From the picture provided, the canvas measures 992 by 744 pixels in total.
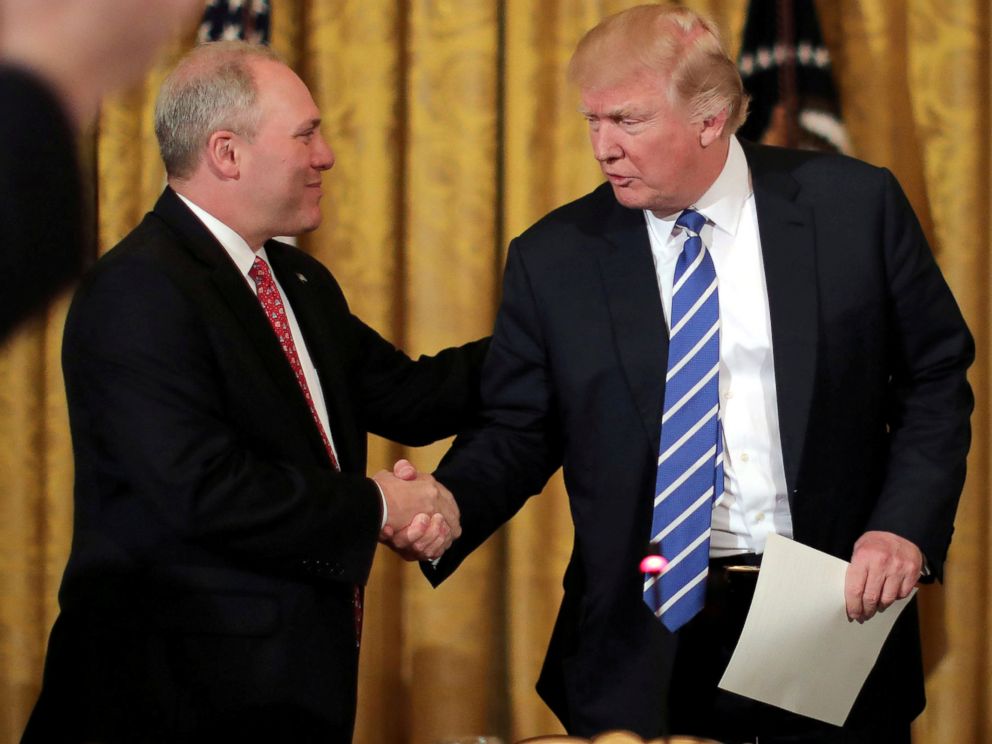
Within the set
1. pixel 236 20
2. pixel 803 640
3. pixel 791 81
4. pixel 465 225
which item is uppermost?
pixel 236 20

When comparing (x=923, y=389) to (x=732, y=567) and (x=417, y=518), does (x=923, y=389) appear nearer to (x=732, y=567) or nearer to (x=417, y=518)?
(x=732, y=567)

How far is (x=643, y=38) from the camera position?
6.80ft

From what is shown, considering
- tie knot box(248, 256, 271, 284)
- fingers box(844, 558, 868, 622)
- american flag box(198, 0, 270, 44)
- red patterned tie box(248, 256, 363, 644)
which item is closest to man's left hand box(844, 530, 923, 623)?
fingers box(844, 558, 868, 622)

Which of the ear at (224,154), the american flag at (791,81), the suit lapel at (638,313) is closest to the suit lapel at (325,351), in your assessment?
the ear at (224,154)

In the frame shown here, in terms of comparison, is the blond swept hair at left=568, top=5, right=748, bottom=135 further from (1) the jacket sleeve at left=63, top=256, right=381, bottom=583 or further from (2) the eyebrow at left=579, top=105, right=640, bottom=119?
(1) the jacket sleeve at left=63, top=256, right=381, bottom=583

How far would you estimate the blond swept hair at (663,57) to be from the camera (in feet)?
6.79

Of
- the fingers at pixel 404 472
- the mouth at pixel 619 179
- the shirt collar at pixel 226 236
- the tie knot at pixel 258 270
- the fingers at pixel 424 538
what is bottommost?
the fingers at pixel 424 538

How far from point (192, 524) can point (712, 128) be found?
1.02 metres

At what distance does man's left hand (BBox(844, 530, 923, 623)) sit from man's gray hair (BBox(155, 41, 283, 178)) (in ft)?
3.90

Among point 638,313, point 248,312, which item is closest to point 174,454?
point 248,312

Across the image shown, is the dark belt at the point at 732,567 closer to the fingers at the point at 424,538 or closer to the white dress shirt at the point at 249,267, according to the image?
the fingers at the point at 424,538

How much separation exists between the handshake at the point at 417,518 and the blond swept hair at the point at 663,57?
0.72 m

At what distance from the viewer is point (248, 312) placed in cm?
211

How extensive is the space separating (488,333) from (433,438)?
620 mm
